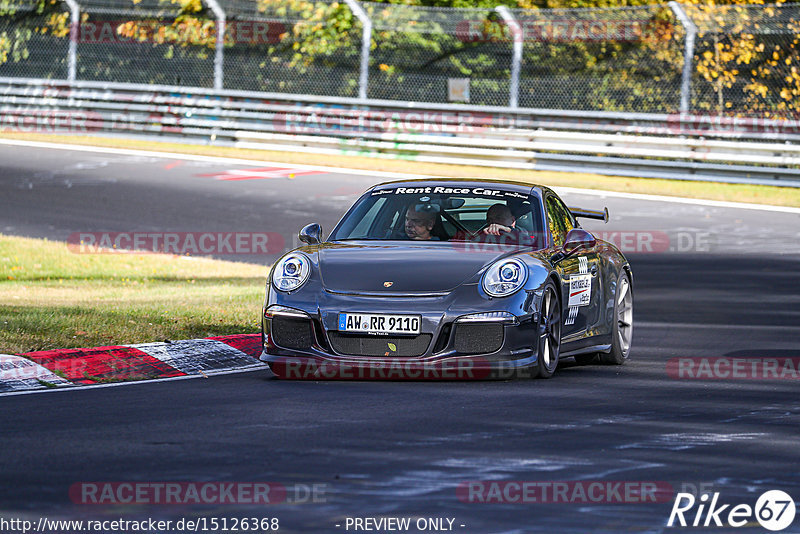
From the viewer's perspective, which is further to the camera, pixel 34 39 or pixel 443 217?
pixel 34 39

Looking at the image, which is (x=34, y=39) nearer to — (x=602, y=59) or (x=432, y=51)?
(x=432, y=51)

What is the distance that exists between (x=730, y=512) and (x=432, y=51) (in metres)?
21.8

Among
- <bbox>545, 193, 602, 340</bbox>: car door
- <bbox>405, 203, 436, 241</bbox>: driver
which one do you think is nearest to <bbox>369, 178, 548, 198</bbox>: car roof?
<bbox>545, 193, 602, 340</bbox>: car door

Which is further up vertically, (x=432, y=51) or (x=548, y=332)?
(x=432, y=51)

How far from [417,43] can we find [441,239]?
683 inches

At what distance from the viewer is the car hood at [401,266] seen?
28.0 ft

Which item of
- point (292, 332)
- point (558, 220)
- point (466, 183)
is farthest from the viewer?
point (558, 220)

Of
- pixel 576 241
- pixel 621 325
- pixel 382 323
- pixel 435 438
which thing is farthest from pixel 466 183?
pixel 435 438

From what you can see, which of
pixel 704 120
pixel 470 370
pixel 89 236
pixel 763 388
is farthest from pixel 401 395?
pixel 704 120

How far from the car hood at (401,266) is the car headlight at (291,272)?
107mm

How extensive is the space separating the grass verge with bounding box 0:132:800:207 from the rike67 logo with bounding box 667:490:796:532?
1756cm

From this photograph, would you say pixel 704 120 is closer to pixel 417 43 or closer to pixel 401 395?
pixel 417 43

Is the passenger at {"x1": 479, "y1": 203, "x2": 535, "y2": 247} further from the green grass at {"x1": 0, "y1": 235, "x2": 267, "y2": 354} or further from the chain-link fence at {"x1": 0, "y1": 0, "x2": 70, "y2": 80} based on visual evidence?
the chain-link fence at {"x1": 0, "y1": 0, "x2": 70, "y2": 80}

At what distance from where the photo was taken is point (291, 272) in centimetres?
879
